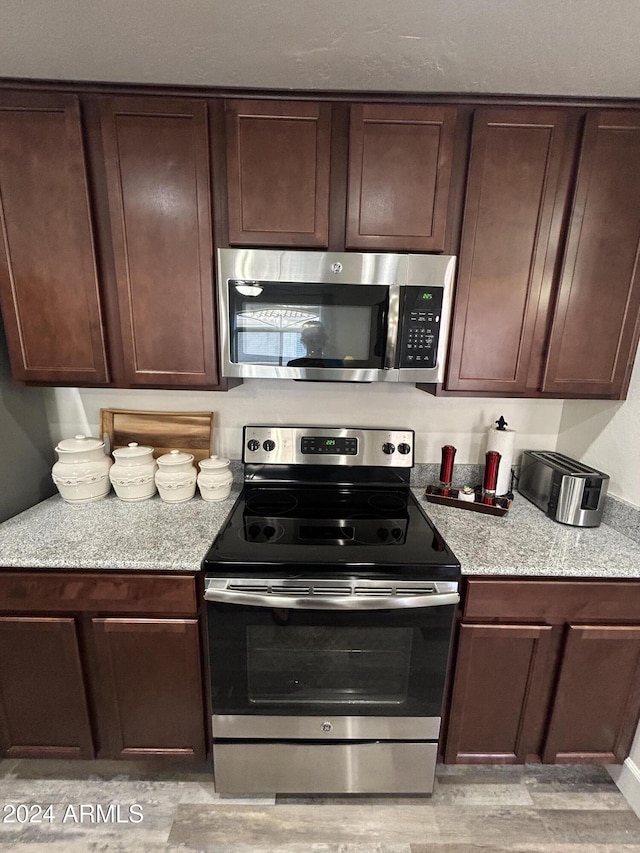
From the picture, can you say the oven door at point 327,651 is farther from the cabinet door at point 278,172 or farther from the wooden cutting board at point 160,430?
the cabinet door at point 278,172

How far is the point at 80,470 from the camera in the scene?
154 centimetres

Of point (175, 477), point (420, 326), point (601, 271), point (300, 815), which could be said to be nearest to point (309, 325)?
point (420, 326)

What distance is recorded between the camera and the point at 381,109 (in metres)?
1.24

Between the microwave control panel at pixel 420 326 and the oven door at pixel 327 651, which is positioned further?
the microwave control panel at pixel 420 326

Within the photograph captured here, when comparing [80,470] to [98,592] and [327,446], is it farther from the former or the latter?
[327,446]

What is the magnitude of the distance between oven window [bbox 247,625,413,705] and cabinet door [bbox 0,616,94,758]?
621 mm

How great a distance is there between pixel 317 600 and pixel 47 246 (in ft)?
5.06

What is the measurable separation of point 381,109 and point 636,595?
6.02 feet

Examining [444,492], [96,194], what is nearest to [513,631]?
[444,492]

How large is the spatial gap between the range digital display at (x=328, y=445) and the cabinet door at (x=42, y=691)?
1059 mm

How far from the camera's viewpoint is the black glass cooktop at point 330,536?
3.91ft

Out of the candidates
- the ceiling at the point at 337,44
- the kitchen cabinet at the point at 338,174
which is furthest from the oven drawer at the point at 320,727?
the ceiling at the point at 337,44

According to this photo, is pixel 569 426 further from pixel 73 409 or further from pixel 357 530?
pixel 73 409

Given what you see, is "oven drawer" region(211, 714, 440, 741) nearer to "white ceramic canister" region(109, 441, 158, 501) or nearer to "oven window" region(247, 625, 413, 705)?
"oven window" region(247, 625, 413, 705)
